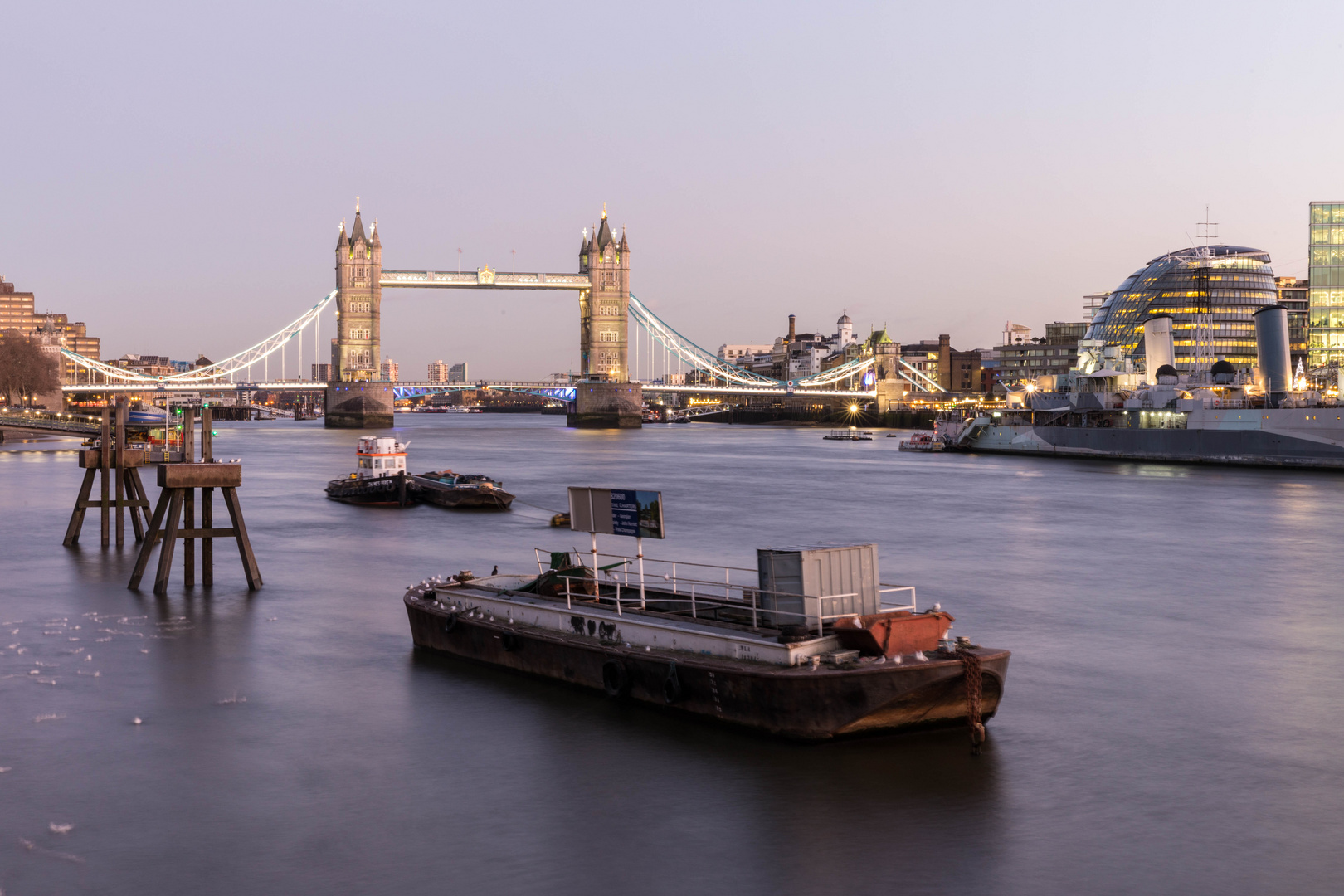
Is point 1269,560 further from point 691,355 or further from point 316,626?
point 691,355

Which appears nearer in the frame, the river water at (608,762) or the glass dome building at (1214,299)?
the river water at (608,762)

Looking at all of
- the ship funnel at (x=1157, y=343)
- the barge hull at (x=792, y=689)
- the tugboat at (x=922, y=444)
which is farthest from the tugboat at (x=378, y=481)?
the ship funnel at (x=1157, y=343)

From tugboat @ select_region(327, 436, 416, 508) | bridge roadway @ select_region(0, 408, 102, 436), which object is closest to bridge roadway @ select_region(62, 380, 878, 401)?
bridge roadway @ select_region(0, 408, 102, 436)

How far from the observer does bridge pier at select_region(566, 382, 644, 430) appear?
178 m

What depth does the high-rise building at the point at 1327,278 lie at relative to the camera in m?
109

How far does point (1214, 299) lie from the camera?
130625 mm

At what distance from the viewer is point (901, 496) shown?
6197 centimetres

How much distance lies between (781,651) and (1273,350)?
90290mm

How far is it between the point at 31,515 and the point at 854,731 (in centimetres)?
4184

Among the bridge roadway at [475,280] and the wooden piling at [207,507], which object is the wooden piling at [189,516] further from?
the bridge roadway at [475,280]

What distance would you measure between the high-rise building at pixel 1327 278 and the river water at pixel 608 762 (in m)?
90.9

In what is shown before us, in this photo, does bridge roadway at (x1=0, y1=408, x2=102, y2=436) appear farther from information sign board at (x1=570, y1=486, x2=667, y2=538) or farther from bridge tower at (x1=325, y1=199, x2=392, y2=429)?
bridge tower at (x1=325, y1=199, x2=392, y2=429)

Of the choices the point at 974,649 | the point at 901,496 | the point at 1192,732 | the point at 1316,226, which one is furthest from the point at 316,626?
the point at 1316,226

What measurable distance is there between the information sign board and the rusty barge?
0.90 metres
